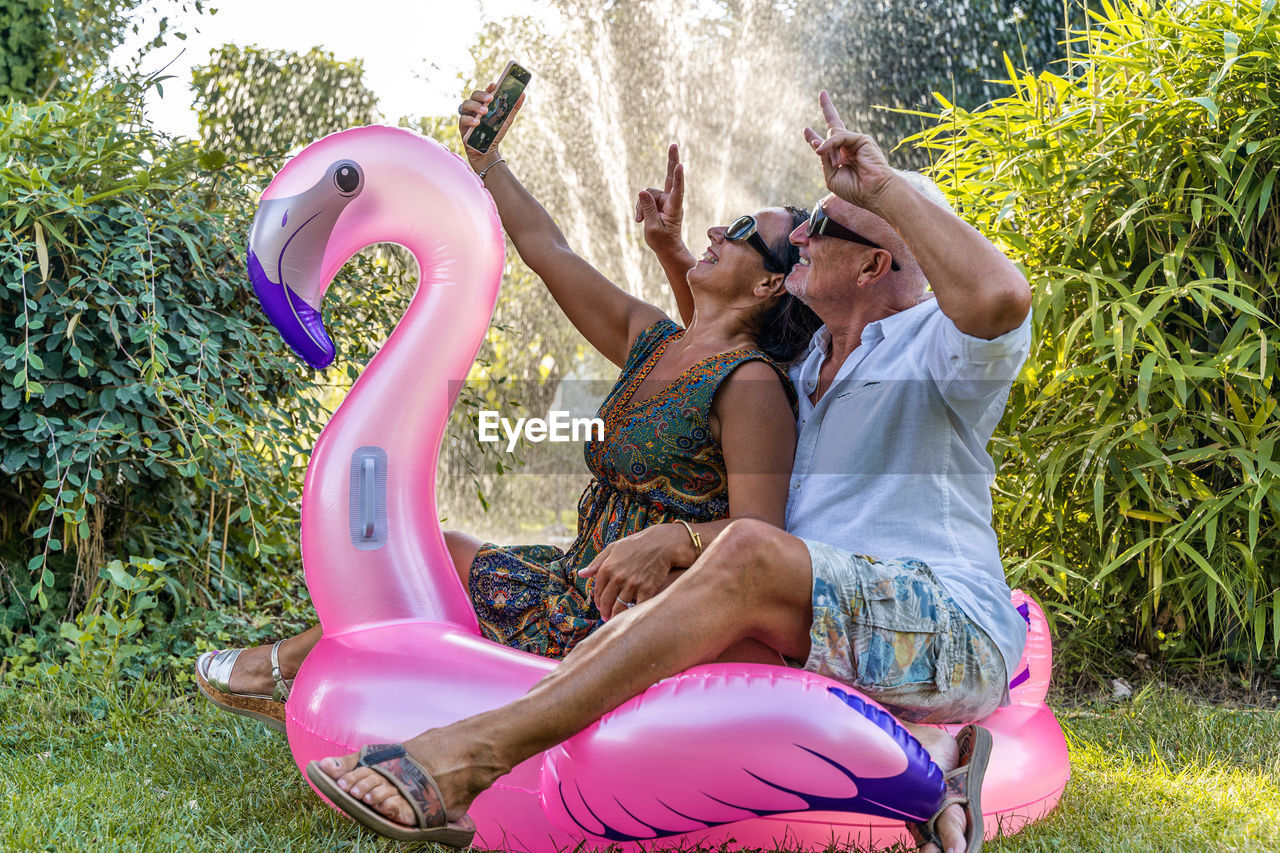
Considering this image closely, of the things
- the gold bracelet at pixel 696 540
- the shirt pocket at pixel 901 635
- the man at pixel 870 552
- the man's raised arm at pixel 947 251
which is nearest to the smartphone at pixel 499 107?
the man at pixel 870 552

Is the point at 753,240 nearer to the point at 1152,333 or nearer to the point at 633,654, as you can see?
the point at 633,654

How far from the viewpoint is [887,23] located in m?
11.8

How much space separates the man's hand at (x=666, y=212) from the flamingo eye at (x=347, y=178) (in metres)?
0.78

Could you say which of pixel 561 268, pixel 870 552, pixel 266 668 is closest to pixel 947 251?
pixel 870 552

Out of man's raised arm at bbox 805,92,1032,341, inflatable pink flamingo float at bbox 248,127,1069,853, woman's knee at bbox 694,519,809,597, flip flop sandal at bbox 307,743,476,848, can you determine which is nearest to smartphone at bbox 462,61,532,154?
inflatable pink flamingo float at bbox 248,127,1069,853

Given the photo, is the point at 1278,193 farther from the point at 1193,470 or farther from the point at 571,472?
the point at 571,472

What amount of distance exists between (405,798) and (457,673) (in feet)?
1.37

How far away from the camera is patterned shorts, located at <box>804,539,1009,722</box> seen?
2.01m

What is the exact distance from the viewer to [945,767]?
2.04m

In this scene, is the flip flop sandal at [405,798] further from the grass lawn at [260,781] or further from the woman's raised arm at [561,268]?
the woman's raised arm at [561,268]

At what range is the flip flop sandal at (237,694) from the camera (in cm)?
256

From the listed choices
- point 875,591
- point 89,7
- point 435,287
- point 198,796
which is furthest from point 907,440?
point 89,7

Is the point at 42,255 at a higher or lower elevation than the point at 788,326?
higher

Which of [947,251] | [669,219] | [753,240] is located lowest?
[947,251]
